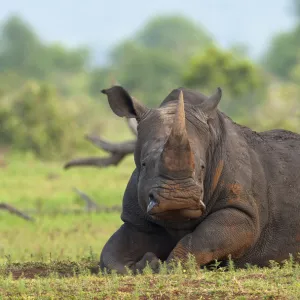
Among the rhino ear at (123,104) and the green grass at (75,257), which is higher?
the rhino ear at (123,104)

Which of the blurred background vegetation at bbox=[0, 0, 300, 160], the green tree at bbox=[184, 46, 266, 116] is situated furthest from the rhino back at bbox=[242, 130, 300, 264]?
the green tree at bbox=[184, 46, 266, 116]

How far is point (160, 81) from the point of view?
2256 inches

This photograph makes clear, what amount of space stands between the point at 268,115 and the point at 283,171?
25.4 m

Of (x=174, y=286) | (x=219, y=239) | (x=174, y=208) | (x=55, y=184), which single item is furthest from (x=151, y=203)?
(x=55, y=184)

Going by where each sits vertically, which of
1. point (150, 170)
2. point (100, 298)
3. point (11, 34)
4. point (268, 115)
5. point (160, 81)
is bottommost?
point (100, 298)

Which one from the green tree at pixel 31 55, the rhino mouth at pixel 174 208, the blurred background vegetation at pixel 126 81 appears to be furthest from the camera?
the green tree at pixel 31 55

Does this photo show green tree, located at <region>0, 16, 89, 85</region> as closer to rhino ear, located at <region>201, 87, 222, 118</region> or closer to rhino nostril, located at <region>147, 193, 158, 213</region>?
rhino ear, located at <region>201, 87, 222, 118</region>

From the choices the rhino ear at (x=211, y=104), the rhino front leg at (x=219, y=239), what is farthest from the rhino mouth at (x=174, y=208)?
the rhino ear at (x=211, y=104)

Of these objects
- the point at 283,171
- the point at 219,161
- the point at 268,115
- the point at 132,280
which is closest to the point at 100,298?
the point at 132,280

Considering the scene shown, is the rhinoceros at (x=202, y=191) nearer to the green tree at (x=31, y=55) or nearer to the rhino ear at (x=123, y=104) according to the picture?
the rhino ear at (x=123, y=104)

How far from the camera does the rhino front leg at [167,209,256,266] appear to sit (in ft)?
24.3

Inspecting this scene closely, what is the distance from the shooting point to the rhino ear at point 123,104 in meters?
7.97

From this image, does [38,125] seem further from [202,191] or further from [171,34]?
[171,34]

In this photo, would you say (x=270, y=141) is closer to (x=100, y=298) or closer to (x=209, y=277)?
(x=209, y=277)
